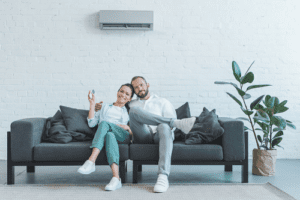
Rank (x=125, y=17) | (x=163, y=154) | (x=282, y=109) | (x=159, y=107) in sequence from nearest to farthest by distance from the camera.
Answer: (x=163, y=154) → (x=282, y=109) → (x=159, y=107) → (x=125, y=17)

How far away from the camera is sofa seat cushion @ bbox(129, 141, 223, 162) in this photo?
244cm

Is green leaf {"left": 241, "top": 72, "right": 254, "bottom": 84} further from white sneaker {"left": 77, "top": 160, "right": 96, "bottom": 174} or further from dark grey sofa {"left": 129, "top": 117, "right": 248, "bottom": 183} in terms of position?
white sneaker {"left": 77, "top": 160, "right": 96, "bottom": 174}

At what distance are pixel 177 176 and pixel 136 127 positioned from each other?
2.47 feet

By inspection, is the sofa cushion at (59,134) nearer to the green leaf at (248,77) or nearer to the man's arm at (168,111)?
the man's arm at (168,111)

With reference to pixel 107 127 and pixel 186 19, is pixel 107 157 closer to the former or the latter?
pixel 107 127

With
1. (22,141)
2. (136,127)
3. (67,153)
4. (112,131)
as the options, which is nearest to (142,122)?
(136,127)

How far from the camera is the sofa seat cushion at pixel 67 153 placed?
2.43 m

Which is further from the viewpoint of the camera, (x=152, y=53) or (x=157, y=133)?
(x=152, y=53)

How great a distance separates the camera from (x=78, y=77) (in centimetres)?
363

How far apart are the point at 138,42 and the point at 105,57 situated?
502 millimetres

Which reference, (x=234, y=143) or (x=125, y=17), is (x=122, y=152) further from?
(x=125, y=17)

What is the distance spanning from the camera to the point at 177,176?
2799 millimetres

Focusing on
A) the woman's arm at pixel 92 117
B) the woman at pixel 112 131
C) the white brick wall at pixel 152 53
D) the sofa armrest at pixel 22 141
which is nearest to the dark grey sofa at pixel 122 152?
the sofa armrest at pixel 22 141

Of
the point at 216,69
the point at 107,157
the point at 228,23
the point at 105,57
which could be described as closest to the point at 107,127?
the point at 107,157
